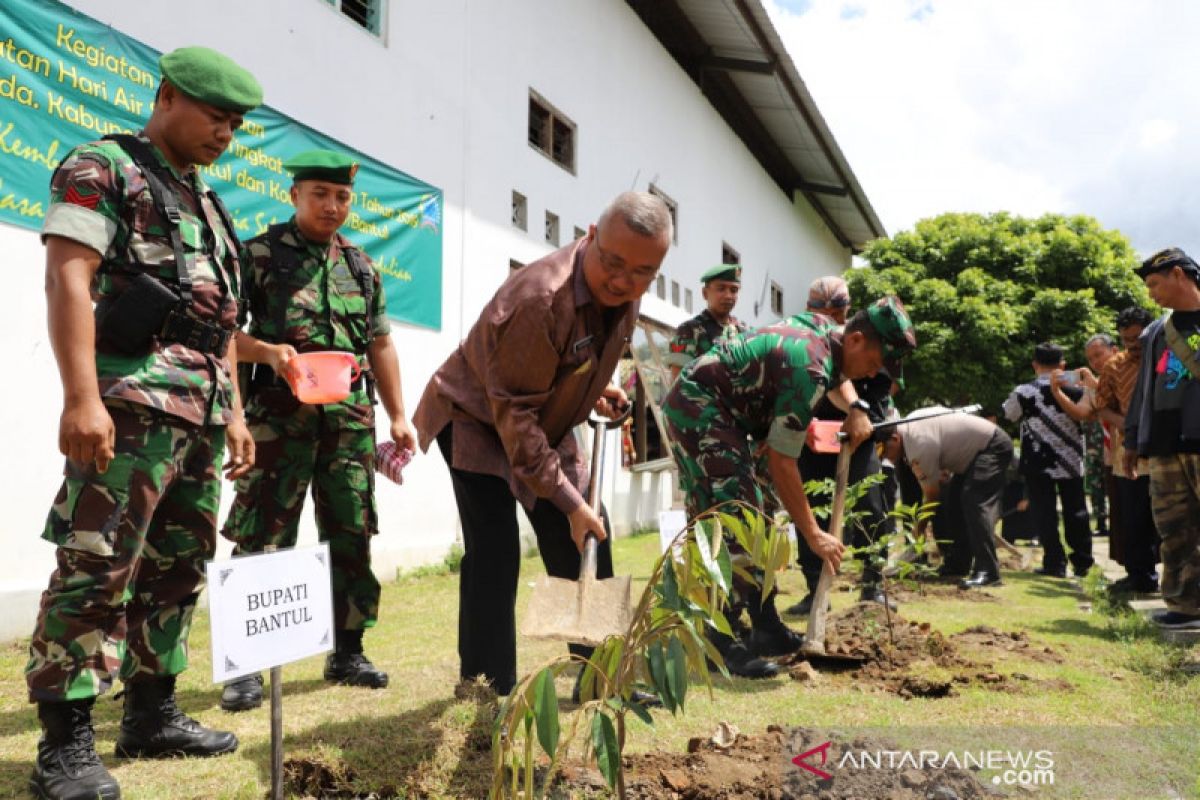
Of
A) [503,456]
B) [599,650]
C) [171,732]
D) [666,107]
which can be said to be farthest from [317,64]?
[666,107]

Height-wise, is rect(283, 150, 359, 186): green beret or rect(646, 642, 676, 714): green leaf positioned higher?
rect(283, 150, 359, 186): green beret

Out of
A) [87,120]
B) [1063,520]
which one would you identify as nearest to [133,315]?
[87,120]

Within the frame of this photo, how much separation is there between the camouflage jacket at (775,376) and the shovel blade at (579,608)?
1.39m

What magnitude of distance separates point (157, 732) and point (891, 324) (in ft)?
9.99

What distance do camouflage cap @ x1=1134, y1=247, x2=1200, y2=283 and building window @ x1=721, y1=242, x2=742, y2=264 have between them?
11681 millimetres

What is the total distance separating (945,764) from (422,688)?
6.39 feet

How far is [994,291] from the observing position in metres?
22.7

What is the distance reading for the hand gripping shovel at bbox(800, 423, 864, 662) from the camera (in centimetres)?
404

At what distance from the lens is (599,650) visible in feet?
5.53

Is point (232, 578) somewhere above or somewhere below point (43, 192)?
below

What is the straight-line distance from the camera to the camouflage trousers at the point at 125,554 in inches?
92.4

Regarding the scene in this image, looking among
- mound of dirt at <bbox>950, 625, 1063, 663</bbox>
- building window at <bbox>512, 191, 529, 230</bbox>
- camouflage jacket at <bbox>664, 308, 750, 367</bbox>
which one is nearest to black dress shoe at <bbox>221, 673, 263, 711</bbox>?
mound of dirt at <bbox>950, 625, 1063, 663</bbox>

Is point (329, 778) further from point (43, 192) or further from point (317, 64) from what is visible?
point (317, 64)

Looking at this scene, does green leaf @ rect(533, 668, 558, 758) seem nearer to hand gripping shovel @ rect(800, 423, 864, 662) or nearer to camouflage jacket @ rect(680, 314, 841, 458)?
camouflage jacket @ rect(680, 314, 841, 458)
